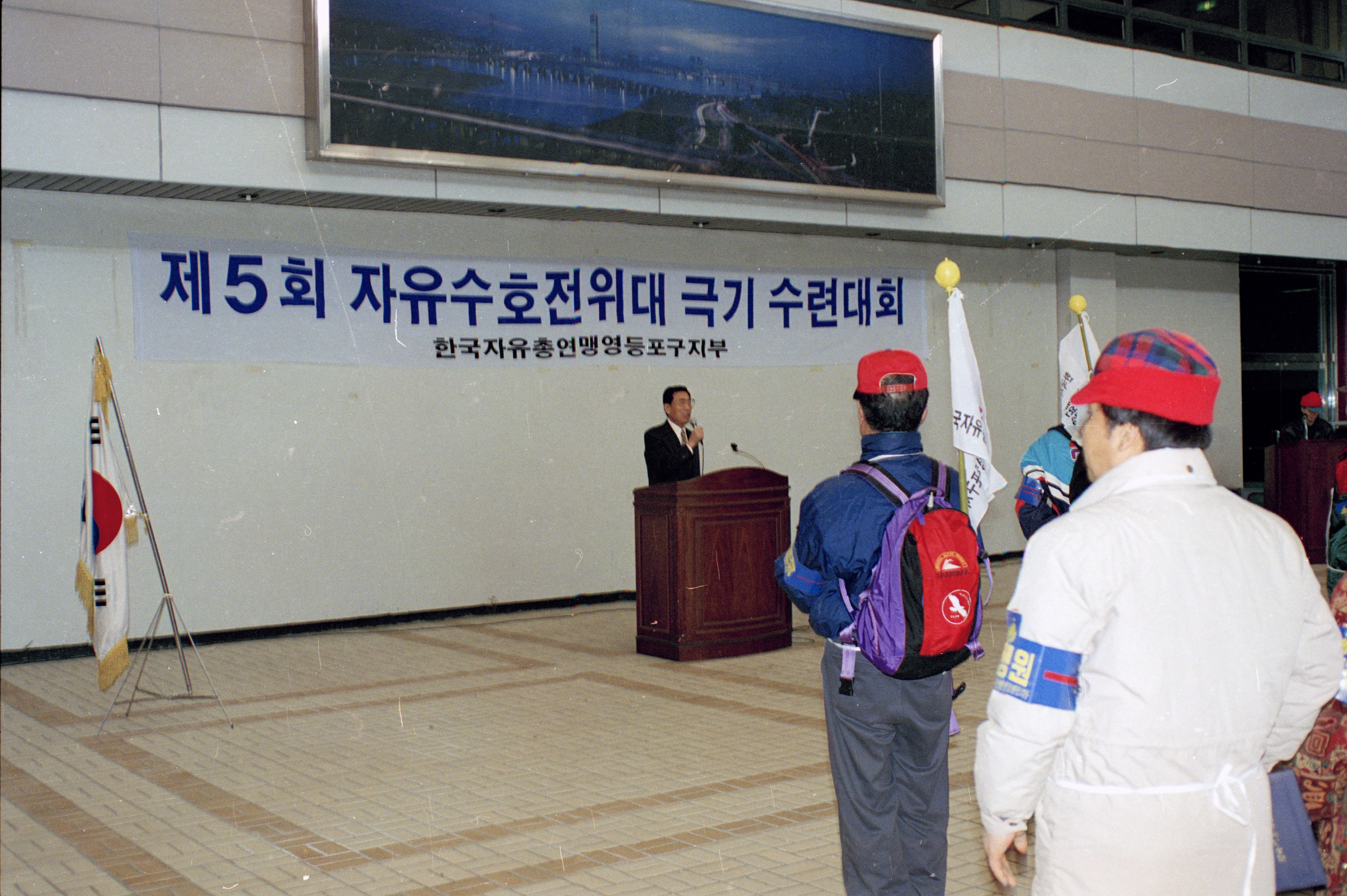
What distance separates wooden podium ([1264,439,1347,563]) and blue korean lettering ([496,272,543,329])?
8296mm

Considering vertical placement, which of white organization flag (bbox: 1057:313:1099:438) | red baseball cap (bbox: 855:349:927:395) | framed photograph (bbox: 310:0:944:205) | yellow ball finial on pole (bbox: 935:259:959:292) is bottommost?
red baseball cap (bbox: 855:349:927:395)

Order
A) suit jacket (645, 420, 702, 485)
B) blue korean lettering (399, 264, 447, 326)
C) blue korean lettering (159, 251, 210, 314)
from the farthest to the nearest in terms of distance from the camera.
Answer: blue korean lettering (399, 264, 447, 326) < blue korean lettering (159, 251, 210, 314) < suit jacket (645, 420, 702, 485)

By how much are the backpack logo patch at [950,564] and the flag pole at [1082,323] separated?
11.9ft

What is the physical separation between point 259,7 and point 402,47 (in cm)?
99

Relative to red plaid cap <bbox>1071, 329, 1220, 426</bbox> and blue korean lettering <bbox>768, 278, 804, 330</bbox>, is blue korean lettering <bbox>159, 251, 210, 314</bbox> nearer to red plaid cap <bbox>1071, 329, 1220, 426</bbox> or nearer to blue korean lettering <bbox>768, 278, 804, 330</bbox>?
blue korean lettering <bbox>768, 278, 804, 330</bbox>

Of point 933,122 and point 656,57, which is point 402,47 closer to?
point 656,57

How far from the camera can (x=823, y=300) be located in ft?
40.1

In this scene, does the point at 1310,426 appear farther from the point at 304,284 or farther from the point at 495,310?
the point at 304,284

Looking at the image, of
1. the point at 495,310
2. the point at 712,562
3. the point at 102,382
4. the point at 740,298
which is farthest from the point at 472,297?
the point at 102,382

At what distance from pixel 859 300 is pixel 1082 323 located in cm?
591

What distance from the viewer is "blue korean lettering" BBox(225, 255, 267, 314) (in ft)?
30.6

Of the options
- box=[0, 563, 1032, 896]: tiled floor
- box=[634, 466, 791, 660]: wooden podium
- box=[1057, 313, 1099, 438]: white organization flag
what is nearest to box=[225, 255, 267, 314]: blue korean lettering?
box=[0, 563, 1032, 896]: tiled floor

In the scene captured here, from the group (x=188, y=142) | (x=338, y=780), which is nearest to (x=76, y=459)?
(x=188, y=142)

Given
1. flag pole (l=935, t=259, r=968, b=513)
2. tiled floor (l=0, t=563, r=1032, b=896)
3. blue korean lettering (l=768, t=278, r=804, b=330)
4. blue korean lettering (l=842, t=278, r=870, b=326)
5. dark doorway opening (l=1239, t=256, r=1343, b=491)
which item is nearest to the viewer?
tiled floor (l=0, t=563, r=1032, b=896)
